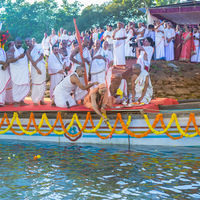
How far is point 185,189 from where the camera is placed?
5.71 meters

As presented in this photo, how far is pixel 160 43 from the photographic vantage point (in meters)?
16.6

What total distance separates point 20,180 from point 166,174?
2183 mm

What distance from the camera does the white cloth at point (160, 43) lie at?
16531 mm

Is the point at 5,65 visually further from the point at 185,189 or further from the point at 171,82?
the point at 171,82

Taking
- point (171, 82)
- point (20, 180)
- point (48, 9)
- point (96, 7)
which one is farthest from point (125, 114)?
point (48, 9)

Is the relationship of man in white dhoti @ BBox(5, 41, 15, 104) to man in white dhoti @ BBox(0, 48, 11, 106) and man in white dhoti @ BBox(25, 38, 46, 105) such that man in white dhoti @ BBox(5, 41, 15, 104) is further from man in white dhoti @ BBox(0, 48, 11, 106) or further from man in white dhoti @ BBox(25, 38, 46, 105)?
man in white dhoti @ BBox(25, 38, 46, 105)

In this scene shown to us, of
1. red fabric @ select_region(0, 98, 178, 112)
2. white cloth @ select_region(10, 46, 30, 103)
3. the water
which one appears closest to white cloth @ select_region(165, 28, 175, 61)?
red fabric @ select_region(0, 98, 178, 112)

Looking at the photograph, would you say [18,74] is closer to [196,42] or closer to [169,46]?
[169,46]

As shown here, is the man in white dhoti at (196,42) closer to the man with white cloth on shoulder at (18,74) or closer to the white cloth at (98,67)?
the white cloth at (98,67)

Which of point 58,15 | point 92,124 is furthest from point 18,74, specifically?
point 58,15

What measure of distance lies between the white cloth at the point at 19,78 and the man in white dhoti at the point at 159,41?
784cm

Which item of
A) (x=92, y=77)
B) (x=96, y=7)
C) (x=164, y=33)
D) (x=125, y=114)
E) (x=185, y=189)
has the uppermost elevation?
(x=96, y=7)

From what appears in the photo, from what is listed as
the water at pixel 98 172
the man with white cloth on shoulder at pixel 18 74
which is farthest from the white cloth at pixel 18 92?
the water at pixel 98 172

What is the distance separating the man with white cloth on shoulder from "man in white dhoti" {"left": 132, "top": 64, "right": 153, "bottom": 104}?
8.25 feet
